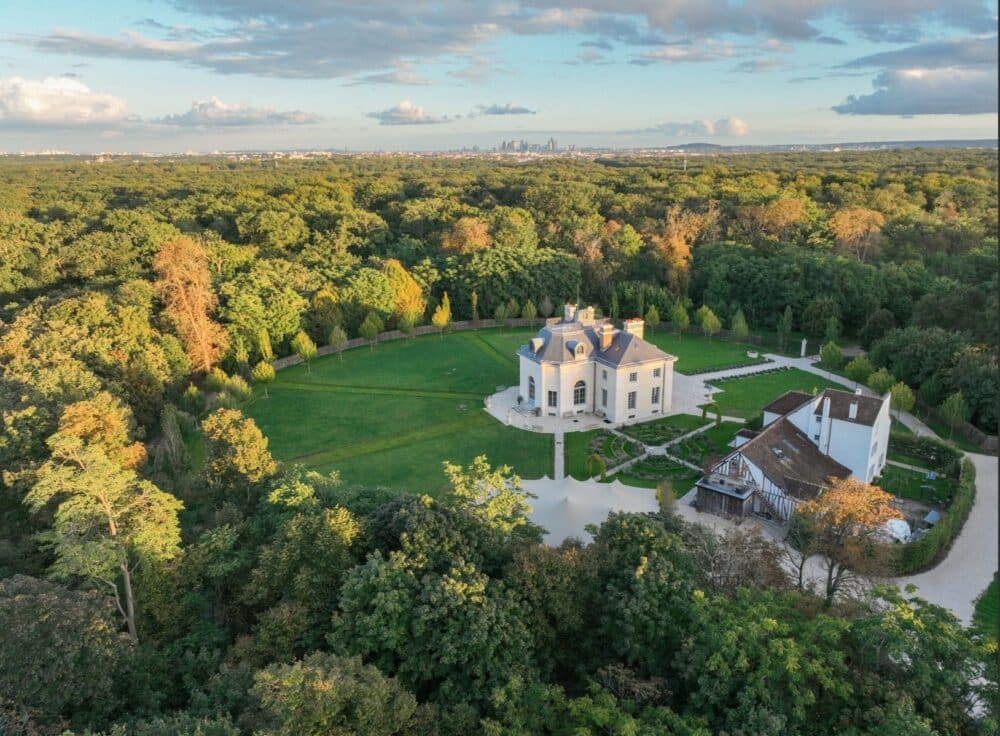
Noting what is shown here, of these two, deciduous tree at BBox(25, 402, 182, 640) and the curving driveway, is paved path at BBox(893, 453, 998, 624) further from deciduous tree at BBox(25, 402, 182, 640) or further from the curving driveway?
deciduous tree at BBox(25, 402, 182, 640)

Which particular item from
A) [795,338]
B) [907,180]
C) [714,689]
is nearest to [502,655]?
[714,689]

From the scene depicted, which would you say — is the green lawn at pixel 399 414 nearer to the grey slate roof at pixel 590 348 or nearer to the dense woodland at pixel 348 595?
the dense woodland at pixel 348 595

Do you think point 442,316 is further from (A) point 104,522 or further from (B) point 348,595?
(B) point 348,595

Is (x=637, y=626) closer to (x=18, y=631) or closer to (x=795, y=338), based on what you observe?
(x=18, y=631)

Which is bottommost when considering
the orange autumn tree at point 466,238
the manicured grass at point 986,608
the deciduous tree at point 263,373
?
the manicured grass at point 986,608

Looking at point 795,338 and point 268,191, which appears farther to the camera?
point 268,191

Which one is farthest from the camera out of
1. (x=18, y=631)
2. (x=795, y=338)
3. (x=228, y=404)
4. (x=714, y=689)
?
(x=795, y=338)

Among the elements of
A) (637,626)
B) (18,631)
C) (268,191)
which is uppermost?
(268,191)

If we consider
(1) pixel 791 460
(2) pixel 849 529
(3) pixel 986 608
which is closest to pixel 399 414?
(1) pixel 791 460

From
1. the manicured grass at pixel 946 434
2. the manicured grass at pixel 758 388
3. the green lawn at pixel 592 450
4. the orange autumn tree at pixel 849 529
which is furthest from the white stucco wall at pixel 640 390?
the orange autumn tree at pixel 849 529
